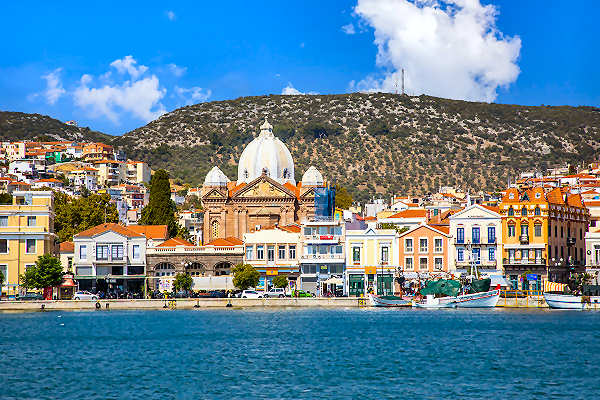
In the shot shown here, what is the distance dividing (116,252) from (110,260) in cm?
97

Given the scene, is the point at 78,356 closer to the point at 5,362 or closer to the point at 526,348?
the point at 5,362

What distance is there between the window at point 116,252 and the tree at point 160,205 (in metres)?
18.8

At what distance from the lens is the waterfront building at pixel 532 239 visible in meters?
102

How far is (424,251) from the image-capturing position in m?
104

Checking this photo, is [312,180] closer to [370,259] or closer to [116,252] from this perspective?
[370,259]

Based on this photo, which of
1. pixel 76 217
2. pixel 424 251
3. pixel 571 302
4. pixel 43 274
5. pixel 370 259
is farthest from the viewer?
pixel 76 217

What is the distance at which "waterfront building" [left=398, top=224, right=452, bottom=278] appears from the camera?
103188 millimetres

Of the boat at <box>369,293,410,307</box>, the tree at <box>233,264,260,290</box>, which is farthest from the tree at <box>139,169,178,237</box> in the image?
the boat at <box>369,293,410,307</box>

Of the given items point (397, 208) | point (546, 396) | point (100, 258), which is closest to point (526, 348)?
point (546, 396)

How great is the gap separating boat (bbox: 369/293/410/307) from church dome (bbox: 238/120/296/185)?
1525 inches

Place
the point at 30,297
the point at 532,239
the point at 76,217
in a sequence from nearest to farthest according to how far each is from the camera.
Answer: the point at 30,297 < the point at 532,239 < the point at 76,217

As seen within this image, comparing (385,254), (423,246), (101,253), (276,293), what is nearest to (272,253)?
(276,293)

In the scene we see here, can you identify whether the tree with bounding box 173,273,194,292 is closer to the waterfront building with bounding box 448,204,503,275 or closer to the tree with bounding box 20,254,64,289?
the tree with bounding box 20,254,64,289

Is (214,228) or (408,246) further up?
(214,228)
